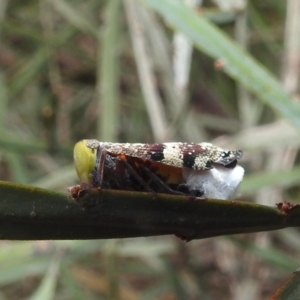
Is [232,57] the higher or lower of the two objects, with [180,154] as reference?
higher

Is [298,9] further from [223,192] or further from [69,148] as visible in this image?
[223,192]

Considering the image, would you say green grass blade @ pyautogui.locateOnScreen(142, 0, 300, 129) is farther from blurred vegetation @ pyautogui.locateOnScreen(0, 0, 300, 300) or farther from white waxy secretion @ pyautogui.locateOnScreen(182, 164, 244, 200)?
white waxy secretion @ pyautogui.locateOnScreen(182, 164, 244, 200)

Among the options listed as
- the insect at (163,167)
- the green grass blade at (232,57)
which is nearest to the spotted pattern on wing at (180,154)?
the insect at (163,167)

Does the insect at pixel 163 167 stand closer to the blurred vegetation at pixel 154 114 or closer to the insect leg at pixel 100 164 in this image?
the insect leg at pixel 100 164

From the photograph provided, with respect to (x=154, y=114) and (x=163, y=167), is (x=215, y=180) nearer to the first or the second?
(x=163, y=167)

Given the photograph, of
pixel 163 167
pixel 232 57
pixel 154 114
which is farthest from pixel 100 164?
pixel 154 114

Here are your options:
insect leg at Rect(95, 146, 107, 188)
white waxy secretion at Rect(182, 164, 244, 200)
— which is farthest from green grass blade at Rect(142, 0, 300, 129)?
insect leg at Rect(95, 146, 107, 188)
